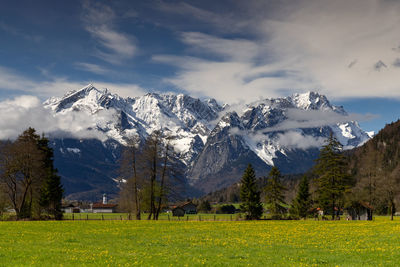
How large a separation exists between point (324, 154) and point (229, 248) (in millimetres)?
63750

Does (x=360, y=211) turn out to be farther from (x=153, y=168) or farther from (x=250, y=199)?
(x=153, y=168)

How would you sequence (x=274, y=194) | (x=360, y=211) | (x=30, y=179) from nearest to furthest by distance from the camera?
(x=30, y=179) < (x=274, y=194) < (x=360, y=211)

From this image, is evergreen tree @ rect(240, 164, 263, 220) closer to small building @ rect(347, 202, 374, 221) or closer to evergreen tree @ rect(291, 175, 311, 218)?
evergreen tree @ rect(291, 175, 311, 218)

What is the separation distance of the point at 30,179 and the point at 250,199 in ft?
148

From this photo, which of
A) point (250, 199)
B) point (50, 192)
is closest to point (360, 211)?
point (250, 199)

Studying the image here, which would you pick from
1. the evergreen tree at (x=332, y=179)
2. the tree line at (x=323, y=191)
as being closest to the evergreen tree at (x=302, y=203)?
the tree line at (x=323, y=191)

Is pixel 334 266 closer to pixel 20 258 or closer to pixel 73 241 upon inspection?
pixel 20 258

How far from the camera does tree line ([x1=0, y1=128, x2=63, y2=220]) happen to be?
67.4 meters

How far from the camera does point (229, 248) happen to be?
2755 centimetres

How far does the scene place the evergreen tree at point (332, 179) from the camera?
3194 inches

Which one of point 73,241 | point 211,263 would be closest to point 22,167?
point 73,241

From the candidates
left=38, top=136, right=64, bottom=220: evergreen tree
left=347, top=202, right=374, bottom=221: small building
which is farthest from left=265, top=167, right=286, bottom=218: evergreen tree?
left=38, top=136, right=64, bottom=220: evergreen tree

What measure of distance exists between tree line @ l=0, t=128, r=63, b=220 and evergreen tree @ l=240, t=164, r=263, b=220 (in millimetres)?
38368

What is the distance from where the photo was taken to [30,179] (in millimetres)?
68062
